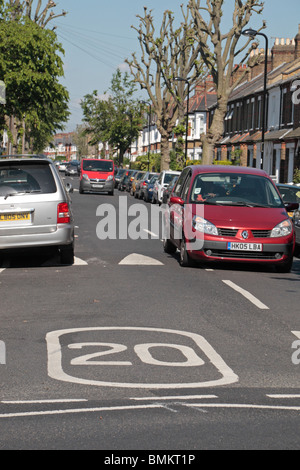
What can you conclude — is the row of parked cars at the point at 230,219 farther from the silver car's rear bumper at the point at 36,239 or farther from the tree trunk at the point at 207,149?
the tree trunk at the point at 207,149

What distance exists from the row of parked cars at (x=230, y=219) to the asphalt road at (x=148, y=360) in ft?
1.42

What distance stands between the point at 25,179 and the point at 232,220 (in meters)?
3.48

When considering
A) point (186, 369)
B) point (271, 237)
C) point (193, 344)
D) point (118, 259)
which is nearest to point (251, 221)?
point (271, 237)

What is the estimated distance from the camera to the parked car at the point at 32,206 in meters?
12.9

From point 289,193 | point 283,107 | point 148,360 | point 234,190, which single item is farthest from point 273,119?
point 148,360

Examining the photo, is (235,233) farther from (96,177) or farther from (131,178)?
(131,178)

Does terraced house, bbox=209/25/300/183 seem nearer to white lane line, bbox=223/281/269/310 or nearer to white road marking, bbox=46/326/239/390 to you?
white lane line, bbox=223/281/269/310

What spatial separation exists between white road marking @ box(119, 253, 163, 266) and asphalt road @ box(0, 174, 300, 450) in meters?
1.18

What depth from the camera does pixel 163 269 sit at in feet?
43.6

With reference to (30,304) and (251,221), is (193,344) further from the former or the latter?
(251,221)

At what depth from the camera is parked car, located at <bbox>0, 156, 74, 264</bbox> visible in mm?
12891

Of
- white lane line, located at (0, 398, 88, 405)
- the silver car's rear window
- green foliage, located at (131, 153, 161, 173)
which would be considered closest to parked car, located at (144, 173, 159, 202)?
the silver car's rear window

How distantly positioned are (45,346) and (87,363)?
76 cm

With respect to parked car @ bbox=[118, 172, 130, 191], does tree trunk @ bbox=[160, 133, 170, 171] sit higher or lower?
higher
